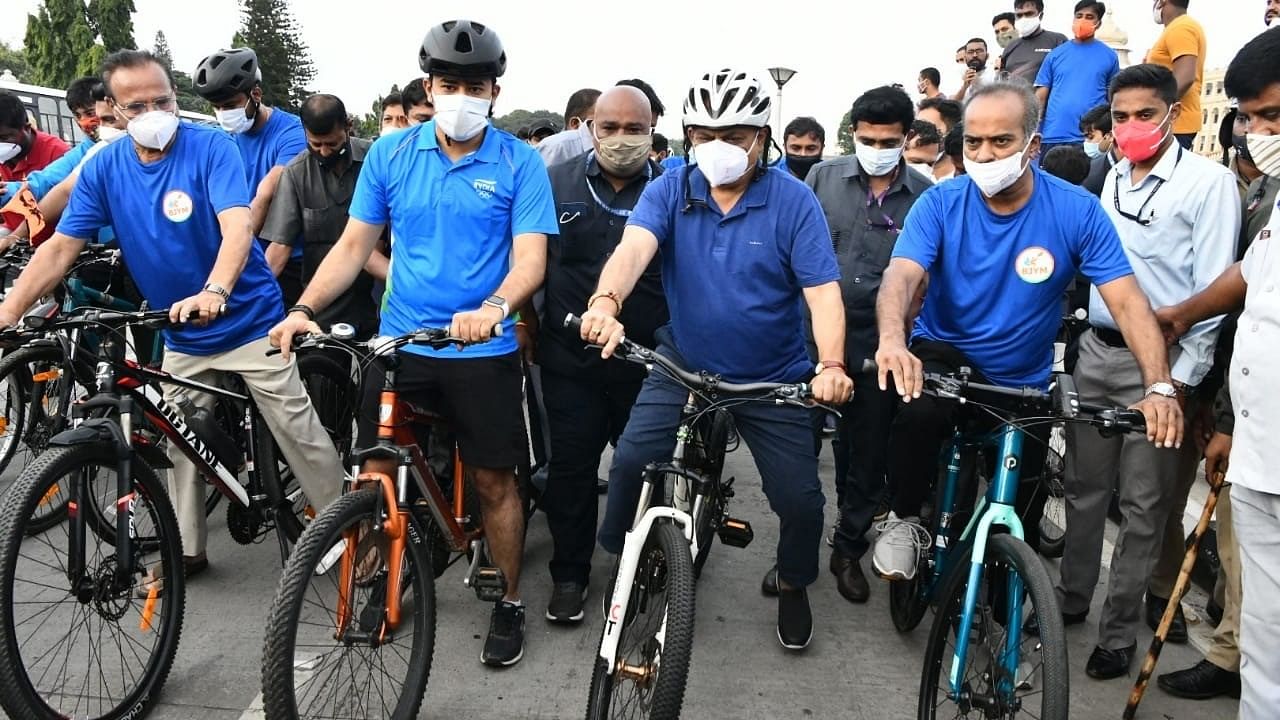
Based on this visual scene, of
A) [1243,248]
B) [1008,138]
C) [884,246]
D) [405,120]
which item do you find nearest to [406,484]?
[1008,138]

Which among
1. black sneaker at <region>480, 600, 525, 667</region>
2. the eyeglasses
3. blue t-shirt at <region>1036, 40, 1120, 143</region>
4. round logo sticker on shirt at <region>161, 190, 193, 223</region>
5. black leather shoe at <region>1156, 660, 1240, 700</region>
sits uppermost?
blue t-shirt at <region>1036, 40, 1120, 143</region>

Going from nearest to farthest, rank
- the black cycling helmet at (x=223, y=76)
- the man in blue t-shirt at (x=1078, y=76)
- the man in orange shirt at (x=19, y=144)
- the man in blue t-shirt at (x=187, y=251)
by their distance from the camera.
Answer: the man in blue t-shirt at (x=187, y=251)
the black cycling helmet at (x=223, y=76)
the man in orange shirt at (x=19, y=144)
the man in blue t-shirt at (x=1078, y=76)

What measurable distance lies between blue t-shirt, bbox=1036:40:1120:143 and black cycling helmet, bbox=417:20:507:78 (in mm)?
5970

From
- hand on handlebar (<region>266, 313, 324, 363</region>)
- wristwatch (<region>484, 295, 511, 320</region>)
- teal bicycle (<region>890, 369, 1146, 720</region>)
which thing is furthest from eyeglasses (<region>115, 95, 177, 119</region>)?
teal bicycle (<region>890, 369, 1146, 720</region>)

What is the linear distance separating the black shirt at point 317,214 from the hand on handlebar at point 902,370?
3082mm

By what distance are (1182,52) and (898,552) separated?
578 cm

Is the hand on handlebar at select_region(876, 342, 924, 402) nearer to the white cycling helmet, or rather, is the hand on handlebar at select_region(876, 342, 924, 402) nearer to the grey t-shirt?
the white cycling helmet

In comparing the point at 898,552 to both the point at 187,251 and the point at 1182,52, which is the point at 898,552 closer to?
the point at 187,251

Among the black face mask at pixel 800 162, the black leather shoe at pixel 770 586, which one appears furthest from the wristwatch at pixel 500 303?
the black face mask at pixel 800 162

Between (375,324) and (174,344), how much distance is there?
1386 mm

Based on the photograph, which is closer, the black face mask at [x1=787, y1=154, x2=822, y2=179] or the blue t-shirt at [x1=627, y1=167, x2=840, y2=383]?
the blue t-shirt at [x1=627, y1=167, x2=840, y2=383]

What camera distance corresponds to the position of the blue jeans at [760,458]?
3.21m

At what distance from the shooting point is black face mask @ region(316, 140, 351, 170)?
4.84 m

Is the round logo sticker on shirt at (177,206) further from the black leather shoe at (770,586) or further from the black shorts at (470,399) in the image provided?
the black leather shoe at (770,586)
